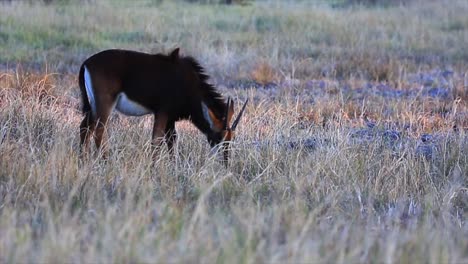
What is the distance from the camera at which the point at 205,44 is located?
17328mm

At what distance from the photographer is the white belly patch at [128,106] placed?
823 centimetres

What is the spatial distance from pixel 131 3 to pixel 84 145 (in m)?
17.8

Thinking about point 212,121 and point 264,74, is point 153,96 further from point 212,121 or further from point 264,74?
point 264,74

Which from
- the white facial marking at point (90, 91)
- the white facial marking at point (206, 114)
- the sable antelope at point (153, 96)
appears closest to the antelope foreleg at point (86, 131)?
the sable antelope at point (153, 96)

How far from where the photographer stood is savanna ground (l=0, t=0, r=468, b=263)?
4777mm

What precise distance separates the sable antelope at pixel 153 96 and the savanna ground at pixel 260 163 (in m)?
0.24

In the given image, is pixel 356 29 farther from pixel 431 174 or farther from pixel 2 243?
pixel 2 243

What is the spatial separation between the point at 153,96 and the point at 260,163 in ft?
4.00

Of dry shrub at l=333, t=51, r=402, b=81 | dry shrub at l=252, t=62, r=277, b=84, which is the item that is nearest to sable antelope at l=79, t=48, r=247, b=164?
dry shrub at l=252, t=62, r=277, b=84

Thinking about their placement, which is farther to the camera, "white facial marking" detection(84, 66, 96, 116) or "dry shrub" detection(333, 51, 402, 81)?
"dry shrub" detection(333, 51, 402, 81)

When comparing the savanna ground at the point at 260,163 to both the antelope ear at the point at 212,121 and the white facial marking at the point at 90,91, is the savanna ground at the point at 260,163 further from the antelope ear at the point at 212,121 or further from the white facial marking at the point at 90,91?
the white facial marking at the point at 90,91

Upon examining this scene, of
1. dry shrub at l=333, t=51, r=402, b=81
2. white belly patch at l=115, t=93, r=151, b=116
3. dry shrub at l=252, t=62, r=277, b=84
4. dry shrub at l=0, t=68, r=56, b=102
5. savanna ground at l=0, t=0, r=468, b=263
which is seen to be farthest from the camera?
dry shrub at l=333, t=51, r=402, b=81

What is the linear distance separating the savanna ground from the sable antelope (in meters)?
0.24

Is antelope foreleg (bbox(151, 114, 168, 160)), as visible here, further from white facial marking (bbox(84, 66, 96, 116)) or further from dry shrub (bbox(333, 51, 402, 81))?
dry shrub (bbox(333, 51, 402, 81))
